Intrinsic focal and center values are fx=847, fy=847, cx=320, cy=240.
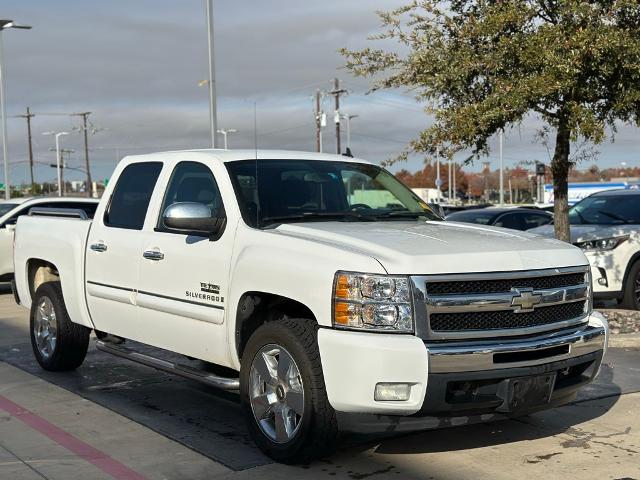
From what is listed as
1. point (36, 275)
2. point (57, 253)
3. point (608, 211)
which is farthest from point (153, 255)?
point (608, 211)

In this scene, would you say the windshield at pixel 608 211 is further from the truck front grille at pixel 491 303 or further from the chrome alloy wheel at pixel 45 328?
the chrome alloy wheel at pixel 45 328

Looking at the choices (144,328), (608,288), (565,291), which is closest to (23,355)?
(144,328)

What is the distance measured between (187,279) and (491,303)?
2.18m

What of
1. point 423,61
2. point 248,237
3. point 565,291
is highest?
point 423,61

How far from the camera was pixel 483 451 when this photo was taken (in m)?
5.36

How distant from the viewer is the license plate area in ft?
15.4

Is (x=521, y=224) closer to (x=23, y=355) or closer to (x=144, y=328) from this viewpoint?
(x=23, y=355)

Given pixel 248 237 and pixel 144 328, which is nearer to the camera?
pixel 248 237

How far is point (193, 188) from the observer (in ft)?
20.5

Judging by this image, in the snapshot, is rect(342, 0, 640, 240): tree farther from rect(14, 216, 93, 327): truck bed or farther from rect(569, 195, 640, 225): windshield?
rect(14, 216, 93, 327): truck bed

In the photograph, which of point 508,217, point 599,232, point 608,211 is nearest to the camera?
point 599,232

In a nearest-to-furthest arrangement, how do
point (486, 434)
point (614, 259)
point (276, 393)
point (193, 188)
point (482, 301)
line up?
1. point (482, 301)
2. point (276, 393)
3. point (486, 434)
4. point (193, 188)
5. point (614, 259)

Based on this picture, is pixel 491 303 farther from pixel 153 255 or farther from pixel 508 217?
pixel 508 217

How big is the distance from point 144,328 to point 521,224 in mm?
12264
